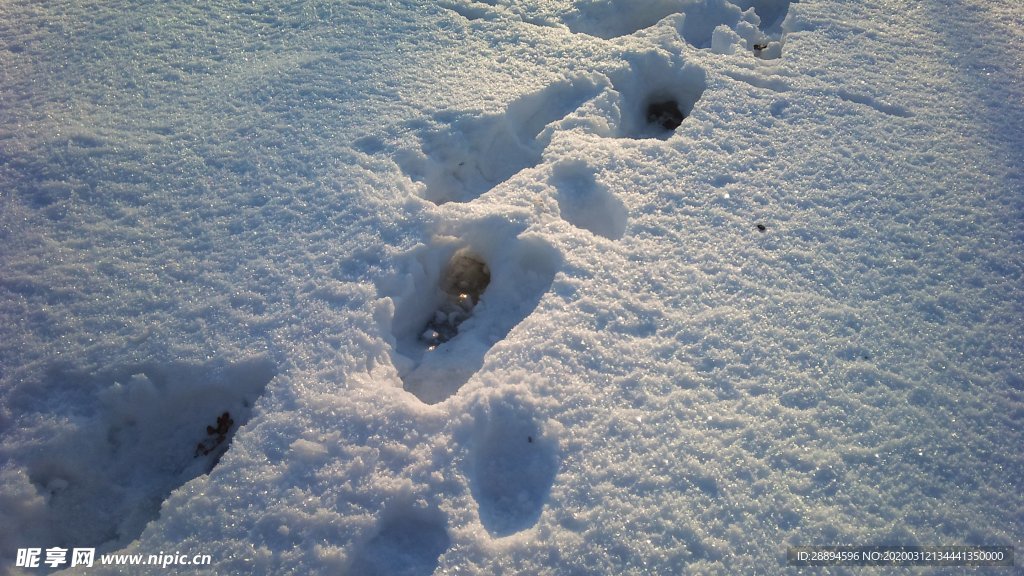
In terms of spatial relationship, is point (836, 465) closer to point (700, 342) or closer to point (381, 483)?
point (700, 342)

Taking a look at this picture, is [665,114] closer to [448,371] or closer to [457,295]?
[457,295]

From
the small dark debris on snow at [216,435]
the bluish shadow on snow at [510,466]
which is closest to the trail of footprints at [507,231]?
the bluish shadow on snow at [510,466]

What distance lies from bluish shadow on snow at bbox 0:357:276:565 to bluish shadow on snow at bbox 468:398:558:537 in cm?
54

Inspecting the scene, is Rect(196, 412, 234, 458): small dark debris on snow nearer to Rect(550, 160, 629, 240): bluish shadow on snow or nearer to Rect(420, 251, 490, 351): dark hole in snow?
Rect(420, 251, 490, 351): dark hole in snow

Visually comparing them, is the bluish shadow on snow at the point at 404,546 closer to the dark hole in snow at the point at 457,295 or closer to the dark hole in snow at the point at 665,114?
the dark hole in snow at the point at 457,295

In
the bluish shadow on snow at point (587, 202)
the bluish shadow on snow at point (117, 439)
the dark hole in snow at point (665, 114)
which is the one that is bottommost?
the bluish shadow on snow at point (117, 439)

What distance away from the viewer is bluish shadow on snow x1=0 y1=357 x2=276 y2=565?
1505mm

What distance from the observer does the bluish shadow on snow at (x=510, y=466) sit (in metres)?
1.43

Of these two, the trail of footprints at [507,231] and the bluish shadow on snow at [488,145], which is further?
the bluish shadow on snow at [488,145]

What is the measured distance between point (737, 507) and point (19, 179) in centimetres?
214

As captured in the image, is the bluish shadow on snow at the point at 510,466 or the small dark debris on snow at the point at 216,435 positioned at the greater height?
the bluish shadow on snow at the point at 510,466

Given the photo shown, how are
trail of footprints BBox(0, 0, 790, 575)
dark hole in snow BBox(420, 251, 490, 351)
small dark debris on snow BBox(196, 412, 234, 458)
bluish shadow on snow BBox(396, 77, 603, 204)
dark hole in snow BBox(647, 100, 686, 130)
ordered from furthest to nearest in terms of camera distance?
dark hole in snow BBox(647, 100, 686, 130) < bluish shadow on snow BBox(396, 77, 603, 204) < dark hole in snow BBox(420, 251, 490, 351) < small dark debris on snow BBox(196, 412, 234, 458) < trail of footprints BBox(0, 0, 790, 575)

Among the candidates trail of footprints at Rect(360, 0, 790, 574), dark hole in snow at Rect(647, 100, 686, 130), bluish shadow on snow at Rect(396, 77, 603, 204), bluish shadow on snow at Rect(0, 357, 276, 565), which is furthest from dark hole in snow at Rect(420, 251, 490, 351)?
dark hole in snow at Rect(647, 100, 686, 130)

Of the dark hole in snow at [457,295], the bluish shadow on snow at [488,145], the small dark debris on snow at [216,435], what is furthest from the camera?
the bluish shadow on snow at [488,145]
